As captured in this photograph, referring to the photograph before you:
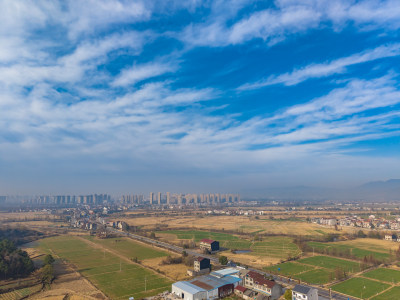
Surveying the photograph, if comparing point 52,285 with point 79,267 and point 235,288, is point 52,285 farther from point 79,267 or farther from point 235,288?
point 235,288

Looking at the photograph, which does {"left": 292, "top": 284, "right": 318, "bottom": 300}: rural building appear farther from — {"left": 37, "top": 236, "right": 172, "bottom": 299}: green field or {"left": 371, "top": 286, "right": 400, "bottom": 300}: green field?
{"left": 37, "top": 236, "right": 172, "bottom": 299}: green field

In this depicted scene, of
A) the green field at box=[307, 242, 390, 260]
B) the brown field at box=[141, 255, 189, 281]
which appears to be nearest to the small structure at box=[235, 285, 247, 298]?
the brown field at box=[141, 255, 189, 281]

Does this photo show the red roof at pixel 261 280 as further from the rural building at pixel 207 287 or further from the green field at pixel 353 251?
the green field at pixel 353 251

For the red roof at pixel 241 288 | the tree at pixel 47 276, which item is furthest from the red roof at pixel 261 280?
the tree at pixel 47 276

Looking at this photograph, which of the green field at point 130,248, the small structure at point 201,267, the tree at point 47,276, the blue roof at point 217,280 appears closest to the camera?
the blue roof at point 217,280

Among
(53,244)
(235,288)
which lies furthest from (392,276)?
(53,244)

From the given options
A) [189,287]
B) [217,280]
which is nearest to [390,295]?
[217,280]
